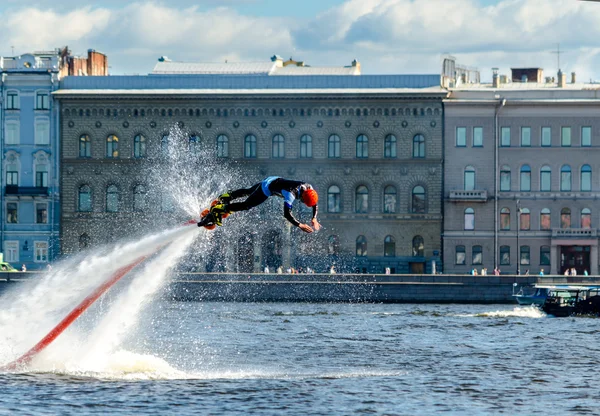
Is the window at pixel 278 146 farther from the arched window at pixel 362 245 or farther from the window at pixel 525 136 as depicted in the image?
the window at pixel 525 136

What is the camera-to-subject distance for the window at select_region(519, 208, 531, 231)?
7756 cm

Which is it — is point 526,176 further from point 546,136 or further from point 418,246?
point 418,246

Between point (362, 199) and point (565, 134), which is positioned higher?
point (565, 134)

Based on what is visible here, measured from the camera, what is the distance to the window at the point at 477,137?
7794 cm

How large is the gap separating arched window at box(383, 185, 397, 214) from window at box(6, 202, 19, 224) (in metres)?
18.3

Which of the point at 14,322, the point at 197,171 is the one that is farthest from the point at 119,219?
the point at 14,322

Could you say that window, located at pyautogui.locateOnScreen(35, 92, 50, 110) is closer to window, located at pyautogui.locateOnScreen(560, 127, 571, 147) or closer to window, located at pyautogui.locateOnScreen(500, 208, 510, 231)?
window, located at pyautogui.locateOnScreen(500, 208, 510, 231)

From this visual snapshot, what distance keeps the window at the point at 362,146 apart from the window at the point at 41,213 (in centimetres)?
1578

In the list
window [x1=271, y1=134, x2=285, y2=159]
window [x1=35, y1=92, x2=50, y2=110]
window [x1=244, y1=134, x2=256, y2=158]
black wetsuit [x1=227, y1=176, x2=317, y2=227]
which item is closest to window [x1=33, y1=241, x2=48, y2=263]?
window [x1=35, y1=92, x2=50, y2=110]

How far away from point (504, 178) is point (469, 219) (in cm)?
267

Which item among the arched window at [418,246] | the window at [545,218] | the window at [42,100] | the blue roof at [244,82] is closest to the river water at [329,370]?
the arched window at [418,246]

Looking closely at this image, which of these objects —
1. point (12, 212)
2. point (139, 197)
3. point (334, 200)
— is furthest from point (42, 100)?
point (334, 200)

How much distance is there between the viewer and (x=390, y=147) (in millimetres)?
78375

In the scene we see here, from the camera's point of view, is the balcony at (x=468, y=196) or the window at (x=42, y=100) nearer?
the balcony at (x=468, y=196)
